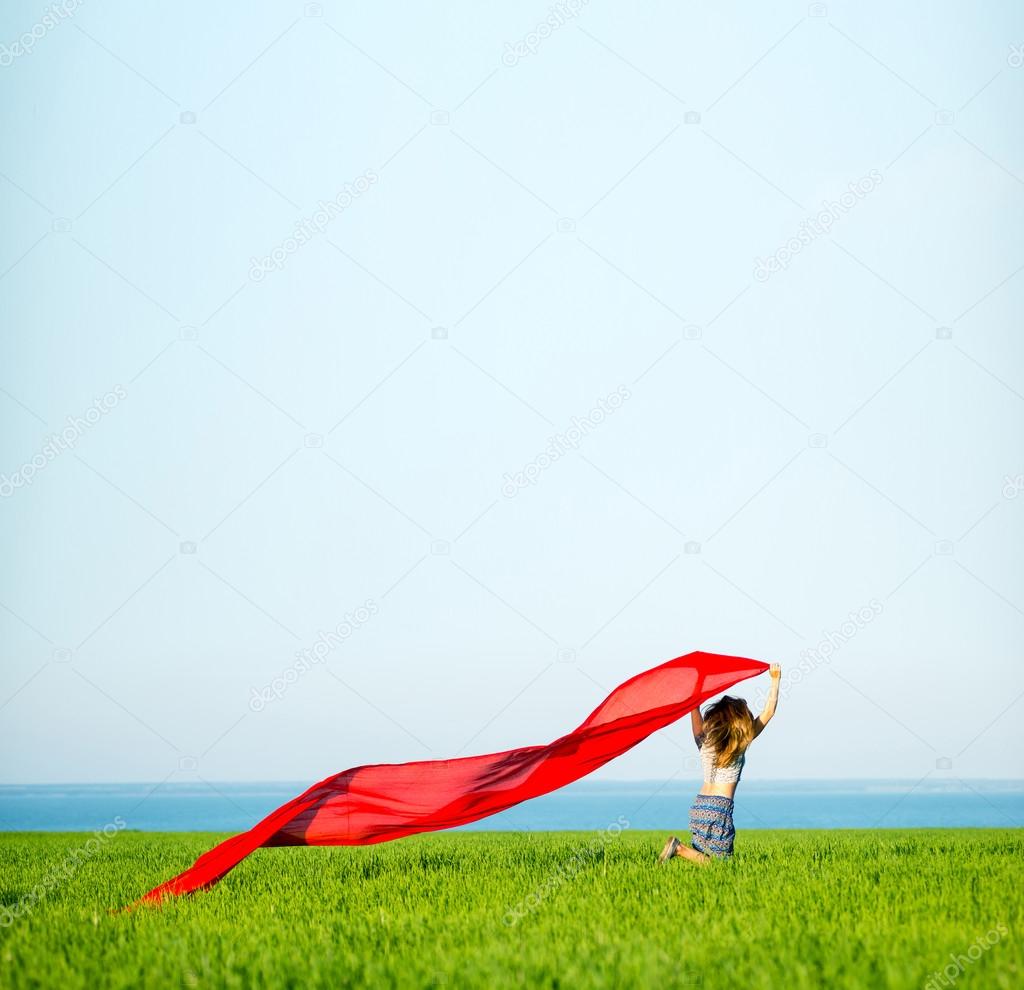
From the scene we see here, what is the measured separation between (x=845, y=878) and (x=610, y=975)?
431 centimetres

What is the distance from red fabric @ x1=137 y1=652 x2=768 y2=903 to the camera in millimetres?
9984

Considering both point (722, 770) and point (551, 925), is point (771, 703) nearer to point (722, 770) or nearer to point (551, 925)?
point (722, 770)

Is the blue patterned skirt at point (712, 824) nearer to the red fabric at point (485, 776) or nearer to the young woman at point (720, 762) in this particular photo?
the young woman at point (720, 762)

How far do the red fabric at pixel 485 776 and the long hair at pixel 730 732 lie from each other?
315 millimetres

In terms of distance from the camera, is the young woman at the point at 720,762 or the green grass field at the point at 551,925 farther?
the young woman at the point at 720,762

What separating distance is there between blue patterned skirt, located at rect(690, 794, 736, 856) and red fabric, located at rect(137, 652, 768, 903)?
0.81 m

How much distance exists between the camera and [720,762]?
9.90 m

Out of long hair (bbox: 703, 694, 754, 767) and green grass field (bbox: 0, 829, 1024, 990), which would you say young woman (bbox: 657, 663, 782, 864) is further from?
green grass field (bbox: 0, 829, 1024, 990)

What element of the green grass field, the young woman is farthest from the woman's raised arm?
the green grass field

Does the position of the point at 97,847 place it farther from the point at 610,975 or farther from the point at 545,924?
the point at 610,975

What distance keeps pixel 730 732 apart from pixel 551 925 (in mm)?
3326

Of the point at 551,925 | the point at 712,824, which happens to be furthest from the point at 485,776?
the point at 551,925

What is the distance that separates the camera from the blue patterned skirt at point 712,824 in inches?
395

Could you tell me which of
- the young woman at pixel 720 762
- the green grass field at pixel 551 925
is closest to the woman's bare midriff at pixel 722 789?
the young woman at pixel 720 762
